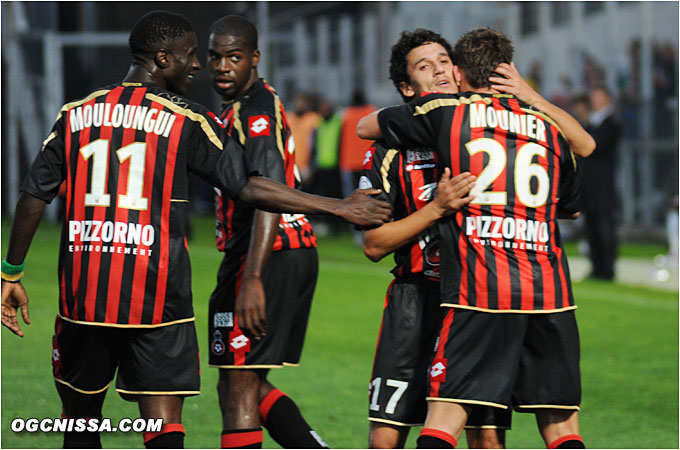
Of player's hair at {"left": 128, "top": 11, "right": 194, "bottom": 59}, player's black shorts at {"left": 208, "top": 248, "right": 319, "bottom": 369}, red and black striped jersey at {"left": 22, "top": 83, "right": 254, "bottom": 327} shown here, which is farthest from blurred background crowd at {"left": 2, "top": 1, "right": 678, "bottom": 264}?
red and black striped jersey at {"left": 22, "top": 83, "right": 254, "bottom": 327}

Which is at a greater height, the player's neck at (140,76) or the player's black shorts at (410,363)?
the player's neck at (140,76)

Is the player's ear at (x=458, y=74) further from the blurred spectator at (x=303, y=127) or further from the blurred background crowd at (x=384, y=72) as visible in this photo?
the blurred spectator at (x=303, y=127)

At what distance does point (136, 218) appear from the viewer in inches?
156

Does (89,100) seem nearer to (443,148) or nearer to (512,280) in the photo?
(443,148)

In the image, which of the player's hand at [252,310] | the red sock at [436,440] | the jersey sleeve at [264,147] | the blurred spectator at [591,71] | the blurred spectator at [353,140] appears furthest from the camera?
the blurred spectator at [591,71]

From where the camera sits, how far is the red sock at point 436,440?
377 cm

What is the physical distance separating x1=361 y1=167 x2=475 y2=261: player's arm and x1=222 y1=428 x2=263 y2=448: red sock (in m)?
1.05

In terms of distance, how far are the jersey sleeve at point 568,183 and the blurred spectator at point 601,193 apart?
766 cm

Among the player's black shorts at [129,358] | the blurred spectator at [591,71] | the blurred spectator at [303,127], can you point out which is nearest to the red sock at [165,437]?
the player's black shorts at [129,358]

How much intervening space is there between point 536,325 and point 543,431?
0.42 metres

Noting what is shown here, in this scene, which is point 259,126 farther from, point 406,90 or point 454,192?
point 454,192

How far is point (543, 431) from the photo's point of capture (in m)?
4.03

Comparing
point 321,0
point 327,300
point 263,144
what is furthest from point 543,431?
point 321,0

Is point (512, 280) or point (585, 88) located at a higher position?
point (585, 88)
